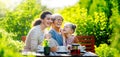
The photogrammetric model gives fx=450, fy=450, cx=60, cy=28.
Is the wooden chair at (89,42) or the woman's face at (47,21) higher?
the woman's face at (47,21)

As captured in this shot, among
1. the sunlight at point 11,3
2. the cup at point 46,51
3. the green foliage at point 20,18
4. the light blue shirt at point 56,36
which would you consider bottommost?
the cup at point 46,51

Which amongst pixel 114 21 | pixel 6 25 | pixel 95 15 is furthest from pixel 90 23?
pixel 114 21

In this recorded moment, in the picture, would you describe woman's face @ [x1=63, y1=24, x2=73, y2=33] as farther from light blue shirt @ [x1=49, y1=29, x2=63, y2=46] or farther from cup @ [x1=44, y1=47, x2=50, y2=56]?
cup @ [x1=44, y1=47, x2=50, y2=56]

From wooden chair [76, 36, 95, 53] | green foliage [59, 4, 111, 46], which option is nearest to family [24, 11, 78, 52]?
wooden chair [76, 36, 95, 53]

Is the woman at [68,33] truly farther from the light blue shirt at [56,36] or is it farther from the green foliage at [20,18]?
the green foliage at [20,18]

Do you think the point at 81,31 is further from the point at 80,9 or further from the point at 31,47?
the point at 31,47

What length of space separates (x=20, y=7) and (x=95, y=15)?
17.7ft

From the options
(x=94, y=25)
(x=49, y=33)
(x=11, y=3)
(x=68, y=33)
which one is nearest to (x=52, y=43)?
(x=49, y=33)

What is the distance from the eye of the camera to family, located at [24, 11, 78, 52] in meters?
7.23

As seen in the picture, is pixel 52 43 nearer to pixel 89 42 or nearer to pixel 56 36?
pixel 56 36

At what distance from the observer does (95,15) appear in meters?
13.6

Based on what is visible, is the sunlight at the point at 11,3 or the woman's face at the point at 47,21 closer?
the woman's face at the point at 47,21

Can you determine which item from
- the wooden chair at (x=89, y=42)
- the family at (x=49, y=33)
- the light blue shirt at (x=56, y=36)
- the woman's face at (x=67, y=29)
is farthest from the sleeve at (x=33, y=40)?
the wooden chair at (x=89, y=42)

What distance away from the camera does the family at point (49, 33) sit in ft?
23.7
